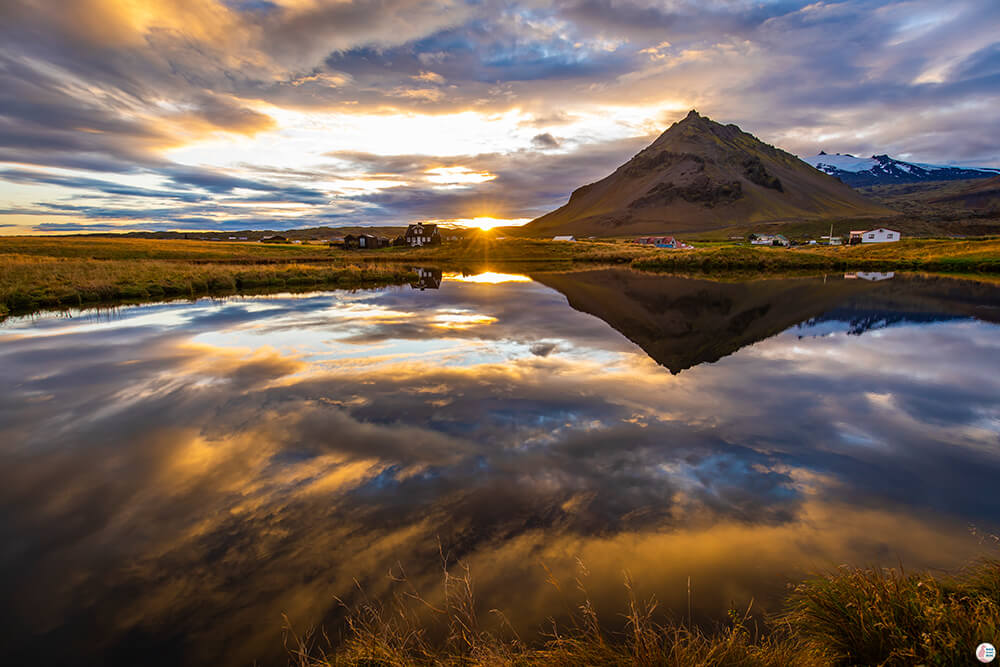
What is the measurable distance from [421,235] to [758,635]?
133232mm

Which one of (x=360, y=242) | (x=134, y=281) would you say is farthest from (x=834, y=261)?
(x=360, y=242)

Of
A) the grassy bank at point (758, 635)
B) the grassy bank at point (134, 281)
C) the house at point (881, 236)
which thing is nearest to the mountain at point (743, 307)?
the grassy bank at point (758, 635)

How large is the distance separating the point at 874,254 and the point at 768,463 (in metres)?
80.6

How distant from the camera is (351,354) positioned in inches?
588

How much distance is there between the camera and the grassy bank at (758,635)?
10.1 feet

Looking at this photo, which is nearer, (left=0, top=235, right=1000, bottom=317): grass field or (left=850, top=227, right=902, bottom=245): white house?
(left=0, top=235, right=1000, bottom=317): grass field

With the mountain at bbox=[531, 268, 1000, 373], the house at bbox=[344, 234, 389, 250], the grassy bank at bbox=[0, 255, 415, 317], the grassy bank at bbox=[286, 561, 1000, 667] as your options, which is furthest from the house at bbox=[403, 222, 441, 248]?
the grassy bank at bbox=[286, 561, 1000, 667]

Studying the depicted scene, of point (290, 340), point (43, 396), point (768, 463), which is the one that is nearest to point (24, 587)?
point (43, 396)

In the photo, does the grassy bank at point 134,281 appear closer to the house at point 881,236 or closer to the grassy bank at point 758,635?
the grassy bank at point 758,635

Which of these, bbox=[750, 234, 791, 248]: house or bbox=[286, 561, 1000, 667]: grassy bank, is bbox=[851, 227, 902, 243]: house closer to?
bbox=[750, 234, 791, 248]: house

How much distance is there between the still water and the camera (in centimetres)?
481

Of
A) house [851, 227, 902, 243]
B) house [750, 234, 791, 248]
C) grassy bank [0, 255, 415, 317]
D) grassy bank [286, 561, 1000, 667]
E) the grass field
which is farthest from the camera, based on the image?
house [750, 234, 791, 248]

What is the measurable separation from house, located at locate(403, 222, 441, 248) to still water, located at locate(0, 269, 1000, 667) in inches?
4600

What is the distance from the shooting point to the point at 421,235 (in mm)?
130750
